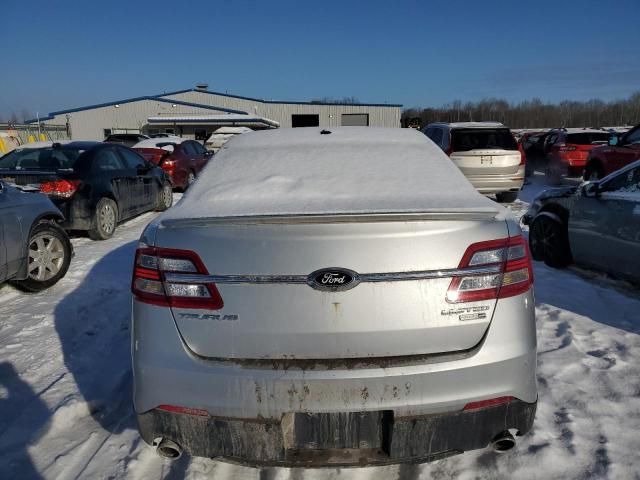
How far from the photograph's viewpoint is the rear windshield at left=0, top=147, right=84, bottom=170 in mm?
7275

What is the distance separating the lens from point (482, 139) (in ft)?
33.3

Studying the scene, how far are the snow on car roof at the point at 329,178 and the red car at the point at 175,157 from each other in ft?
30.4

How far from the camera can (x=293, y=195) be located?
2.39 meters

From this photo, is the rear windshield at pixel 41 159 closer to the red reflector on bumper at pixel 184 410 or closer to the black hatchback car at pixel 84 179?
the black hatchback car at pixel 84 179

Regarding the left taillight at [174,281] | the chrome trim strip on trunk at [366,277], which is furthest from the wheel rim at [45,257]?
the chrome trim strip on trunk at [366,277]

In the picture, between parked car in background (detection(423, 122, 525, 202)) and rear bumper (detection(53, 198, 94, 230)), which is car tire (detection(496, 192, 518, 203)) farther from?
rear bumper (detection(53, 198, 94, 230))

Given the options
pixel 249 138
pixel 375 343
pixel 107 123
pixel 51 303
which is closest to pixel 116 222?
pixel 51 303

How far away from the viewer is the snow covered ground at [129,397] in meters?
2.39

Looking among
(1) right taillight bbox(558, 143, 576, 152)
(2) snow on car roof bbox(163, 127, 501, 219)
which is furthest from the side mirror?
(1) right taillight bbox(558, 143, 576, 152)

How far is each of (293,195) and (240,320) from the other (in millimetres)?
754

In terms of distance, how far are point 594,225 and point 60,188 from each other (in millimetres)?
6803

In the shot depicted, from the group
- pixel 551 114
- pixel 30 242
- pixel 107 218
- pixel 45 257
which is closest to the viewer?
pixel 30 242

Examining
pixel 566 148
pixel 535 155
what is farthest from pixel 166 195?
pixel 535 155

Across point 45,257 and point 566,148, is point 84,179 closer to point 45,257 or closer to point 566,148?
point 45,257
